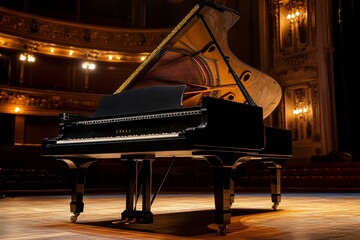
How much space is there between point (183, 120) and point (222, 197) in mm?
596

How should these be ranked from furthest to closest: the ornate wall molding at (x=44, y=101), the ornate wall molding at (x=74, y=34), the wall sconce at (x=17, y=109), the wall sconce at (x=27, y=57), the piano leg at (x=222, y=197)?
1. the wall sconce at (x=27, y=57)
2. the ornate wall molding at (x=74, y=34)
3. the wall sconce at (x=17, y=109)
4. the ornate wall molding at (x=44, y=101)
5. the piano leg at (x=222, y=197)

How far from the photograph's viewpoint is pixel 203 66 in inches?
157

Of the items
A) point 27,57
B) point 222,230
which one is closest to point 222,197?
point 222,230

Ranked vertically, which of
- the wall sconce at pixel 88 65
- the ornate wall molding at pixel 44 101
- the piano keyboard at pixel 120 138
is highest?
the wall sconce at pixel 88 65

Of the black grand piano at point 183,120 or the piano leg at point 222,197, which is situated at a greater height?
the black grand piano at point 183,120

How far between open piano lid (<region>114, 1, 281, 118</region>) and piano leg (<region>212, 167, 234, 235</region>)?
0.79 metres

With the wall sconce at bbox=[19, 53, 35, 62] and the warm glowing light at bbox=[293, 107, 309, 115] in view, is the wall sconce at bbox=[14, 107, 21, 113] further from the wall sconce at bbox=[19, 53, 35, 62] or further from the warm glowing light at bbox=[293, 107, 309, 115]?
the warm glowing light at bbox=[293, 107, 309, 115]

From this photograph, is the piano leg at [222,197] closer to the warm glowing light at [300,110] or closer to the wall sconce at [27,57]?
the warm glowing light at [300,110]

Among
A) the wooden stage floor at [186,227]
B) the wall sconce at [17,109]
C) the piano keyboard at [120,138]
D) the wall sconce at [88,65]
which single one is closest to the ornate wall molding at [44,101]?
the wall sconce at [17,109]

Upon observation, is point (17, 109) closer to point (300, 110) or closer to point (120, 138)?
point (300, 110)

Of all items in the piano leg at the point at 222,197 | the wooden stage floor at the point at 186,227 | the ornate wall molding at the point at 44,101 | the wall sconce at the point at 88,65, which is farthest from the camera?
the wall sconce at the point at 88,65

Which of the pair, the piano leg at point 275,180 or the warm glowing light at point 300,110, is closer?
the piano leg at point 275,180

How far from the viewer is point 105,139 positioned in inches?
121

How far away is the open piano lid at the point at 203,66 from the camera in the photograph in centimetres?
349
